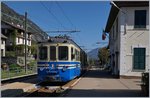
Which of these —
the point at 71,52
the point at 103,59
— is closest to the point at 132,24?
the point at 71,52

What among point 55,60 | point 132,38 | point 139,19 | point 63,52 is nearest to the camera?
point 55,60

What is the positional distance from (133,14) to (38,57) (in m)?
9.91

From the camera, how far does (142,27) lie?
29562 millimetres

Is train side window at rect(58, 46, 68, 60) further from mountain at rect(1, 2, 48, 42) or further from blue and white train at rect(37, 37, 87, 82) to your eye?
mountain at rect(1, 2, 48, 42)

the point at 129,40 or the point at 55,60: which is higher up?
the point at 129,40

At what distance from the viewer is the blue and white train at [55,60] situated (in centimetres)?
2216

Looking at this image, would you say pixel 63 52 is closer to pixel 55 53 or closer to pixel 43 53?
pixel 55 53

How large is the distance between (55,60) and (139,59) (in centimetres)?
942

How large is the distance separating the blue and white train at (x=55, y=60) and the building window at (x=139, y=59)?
7853mm

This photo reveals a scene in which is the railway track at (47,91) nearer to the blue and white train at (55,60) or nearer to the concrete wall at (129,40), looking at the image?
the blue and white train at (55,60)

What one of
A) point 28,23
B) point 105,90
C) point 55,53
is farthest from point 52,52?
point 28,23

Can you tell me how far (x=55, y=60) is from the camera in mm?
22375

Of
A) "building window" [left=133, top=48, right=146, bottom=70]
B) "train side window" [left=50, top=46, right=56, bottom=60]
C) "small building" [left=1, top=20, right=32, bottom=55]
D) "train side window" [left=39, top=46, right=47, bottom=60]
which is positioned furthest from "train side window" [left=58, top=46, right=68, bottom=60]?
"small building" [left=1, top=20, right=32, bottom=55]

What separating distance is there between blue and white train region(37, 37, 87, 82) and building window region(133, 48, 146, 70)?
785cm
